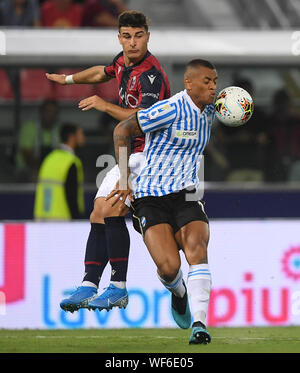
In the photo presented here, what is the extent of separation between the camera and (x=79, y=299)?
783 cm

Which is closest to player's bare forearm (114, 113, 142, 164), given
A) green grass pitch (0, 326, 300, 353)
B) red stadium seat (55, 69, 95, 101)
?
green grass pitch (0, 326, 300, 353)

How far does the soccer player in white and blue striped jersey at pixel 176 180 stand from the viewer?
7652 mm

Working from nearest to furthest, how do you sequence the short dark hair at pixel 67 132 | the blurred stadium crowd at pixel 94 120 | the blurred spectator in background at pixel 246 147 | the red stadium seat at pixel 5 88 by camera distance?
the short dark hair at pixel 67 132, the red stadium seat at pixel 5 88, the blurred stadium crowd at pixel 94 120, the blurred spectator in background at pixel 246 147

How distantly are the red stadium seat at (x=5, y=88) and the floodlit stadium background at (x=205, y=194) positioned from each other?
0.02 metres

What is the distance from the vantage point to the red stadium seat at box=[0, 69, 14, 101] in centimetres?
1353

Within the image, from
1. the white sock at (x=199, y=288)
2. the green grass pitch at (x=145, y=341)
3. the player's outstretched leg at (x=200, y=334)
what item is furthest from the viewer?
the green grass pitch at (x=145, y=341)

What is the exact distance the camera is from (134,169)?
8000 mm

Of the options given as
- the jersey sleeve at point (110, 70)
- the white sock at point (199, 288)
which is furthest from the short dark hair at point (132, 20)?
the white sock at point (199, 288)

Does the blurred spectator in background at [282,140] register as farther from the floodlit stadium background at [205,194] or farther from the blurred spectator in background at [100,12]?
the blurred spectator in background at [100,12]

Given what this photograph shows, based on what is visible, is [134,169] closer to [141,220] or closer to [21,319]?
[141,220]

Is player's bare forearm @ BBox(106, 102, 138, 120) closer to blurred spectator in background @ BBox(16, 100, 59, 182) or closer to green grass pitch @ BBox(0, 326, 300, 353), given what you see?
green grass pitch @ BBox(0, 326, 300, 353)

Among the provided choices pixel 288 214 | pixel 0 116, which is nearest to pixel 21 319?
pixel 0 116

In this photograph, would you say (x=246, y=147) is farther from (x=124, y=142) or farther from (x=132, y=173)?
(x=124, y=142)

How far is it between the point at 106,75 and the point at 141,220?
1.23 m
